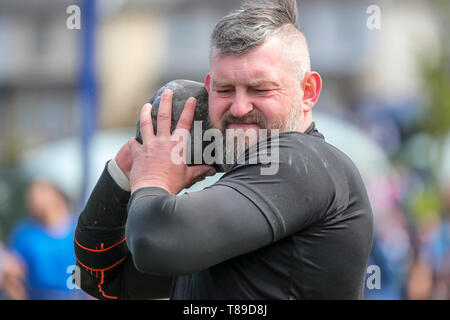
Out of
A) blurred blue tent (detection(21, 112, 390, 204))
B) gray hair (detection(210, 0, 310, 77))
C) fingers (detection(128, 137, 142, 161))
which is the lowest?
blurred blue tent (detection(21, 112, 390, 204))

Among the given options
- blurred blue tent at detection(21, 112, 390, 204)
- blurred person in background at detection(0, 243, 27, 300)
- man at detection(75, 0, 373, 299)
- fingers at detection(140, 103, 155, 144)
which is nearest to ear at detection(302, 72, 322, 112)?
man at detection(75, 0, 373, 299)

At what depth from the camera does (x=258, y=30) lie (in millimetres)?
2064

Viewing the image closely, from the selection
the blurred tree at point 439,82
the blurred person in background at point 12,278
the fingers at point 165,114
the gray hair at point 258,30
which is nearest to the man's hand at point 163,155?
the fingers at point 165,114

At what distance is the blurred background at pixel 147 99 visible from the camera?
266 inches

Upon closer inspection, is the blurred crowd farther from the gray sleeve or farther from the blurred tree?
the blurred tree

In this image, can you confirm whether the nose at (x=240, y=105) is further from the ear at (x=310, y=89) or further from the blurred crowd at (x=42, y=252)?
the blurred crowd at (x=42, y=252)

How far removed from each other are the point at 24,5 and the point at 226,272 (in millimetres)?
42432

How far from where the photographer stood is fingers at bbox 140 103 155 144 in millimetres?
2115

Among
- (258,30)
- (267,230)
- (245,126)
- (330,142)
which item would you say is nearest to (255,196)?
(267,230)

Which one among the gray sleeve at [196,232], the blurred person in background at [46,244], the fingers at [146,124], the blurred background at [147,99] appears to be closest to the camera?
the gray sleeve at [196,232]

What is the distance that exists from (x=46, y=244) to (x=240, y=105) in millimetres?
5167

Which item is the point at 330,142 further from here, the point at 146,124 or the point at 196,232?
the point at 196,232

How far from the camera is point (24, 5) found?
41.1 m

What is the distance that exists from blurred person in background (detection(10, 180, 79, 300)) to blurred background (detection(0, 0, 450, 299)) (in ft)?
0.05
